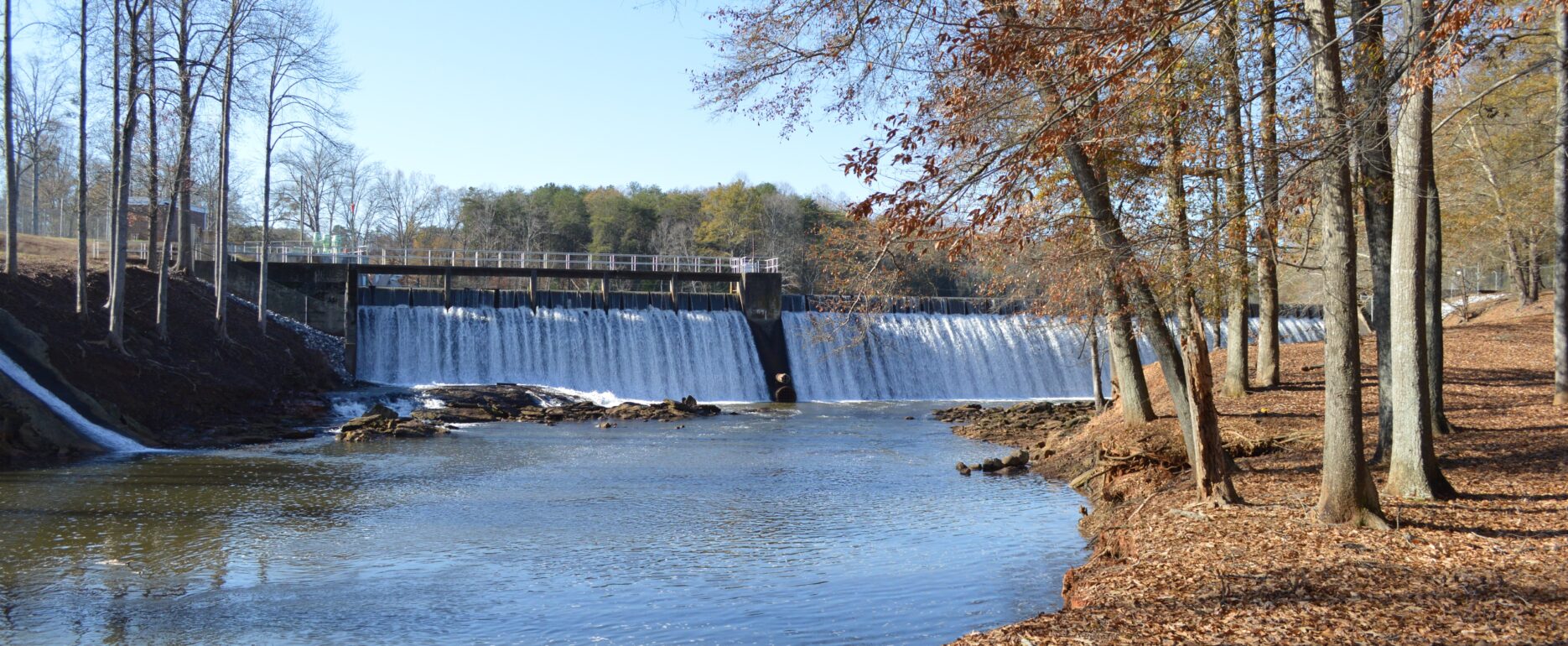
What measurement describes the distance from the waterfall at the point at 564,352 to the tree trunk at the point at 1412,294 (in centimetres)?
2493

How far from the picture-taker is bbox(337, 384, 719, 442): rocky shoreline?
22062 millimetres

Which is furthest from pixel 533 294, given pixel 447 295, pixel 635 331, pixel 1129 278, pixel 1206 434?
pixel 1206 434

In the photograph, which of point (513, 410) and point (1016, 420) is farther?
point (513, 410)

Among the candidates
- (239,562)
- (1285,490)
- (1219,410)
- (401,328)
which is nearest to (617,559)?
(239,562)

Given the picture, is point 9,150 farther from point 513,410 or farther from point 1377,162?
point 1377,162

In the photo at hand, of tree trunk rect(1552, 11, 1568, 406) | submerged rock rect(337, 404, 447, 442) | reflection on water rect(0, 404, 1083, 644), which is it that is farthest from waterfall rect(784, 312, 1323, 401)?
tree trunk rect(1552, 11, 1568, 406)

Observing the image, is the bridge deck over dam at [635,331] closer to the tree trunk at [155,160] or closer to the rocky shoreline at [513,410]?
the rocky shoreline at [513,410]

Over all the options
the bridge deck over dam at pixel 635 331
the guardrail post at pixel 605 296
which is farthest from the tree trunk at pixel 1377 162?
the guardrail post at pixel 605 296

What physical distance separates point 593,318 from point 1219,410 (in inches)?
875

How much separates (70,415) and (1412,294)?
18.3 metres

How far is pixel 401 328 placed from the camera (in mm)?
31328

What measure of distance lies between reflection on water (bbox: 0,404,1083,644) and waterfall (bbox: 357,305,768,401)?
45.1 feet

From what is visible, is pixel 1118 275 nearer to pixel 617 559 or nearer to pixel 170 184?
pixel 617 559

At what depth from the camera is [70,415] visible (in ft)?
55.9
